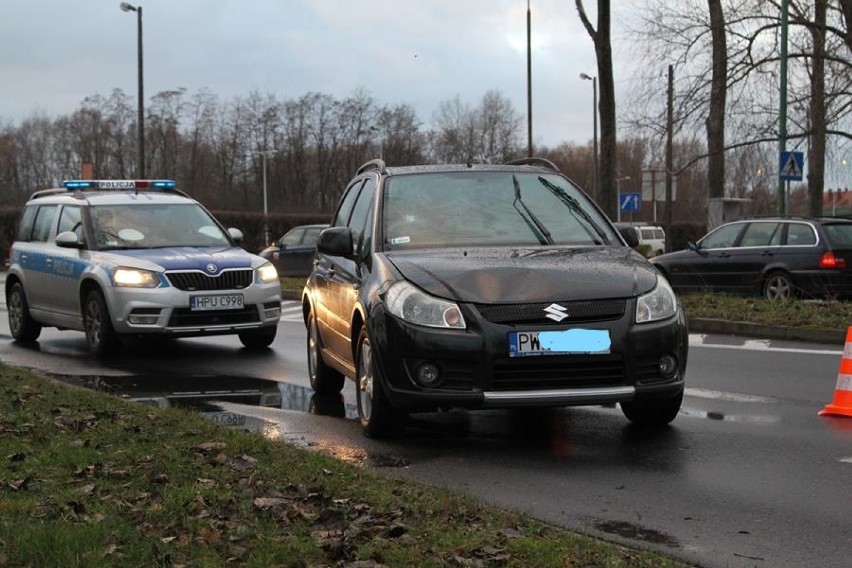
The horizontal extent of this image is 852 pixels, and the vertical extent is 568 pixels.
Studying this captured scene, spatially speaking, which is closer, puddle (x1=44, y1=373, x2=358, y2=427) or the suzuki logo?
the suzuki logo

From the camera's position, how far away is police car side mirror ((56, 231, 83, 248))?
12.5m

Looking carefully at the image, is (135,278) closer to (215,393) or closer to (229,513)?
(215,393)

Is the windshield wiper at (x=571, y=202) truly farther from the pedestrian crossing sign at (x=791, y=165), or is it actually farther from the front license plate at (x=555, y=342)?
the pedestrian crossing sign at (x=791, y=165)

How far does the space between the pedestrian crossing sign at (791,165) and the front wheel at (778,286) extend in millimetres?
5590

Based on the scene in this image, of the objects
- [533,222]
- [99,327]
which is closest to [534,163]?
[533,222]

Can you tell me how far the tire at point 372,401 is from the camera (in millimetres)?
6867

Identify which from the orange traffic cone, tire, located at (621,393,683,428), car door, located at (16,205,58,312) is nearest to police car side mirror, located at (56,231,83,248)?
car door, located at (16,205,58,312)

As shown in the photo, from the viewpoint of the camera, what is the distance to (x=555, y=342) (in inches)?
251

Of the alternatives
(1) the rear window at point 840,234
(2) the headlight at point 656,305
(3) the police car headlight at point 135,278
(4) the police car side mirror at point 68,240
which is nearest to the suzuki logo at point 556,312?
(2) the headlight at point 656,305

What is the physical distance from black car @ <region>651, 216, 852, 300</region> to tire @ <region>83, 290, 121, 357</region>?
32.5 feet

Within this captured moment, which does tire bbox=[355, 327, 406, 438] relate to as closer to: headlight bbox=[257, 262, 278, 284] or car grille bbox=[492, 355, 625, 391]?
car grille bbox=[492, 355, 625, 391]

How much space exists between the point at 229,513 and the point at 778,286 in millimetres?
14206

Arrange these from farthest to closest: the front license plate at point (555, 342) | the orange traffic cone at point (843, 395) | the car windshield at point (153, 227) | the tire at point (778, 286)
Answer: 1. the tire at point (778, 286)
2. the car windshield at point (153, 227)
3. the orange traffic cone at point (843, 395)
4. the front license plate at point (555, 342)

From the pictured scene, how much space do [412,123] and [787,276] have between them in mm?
65352
